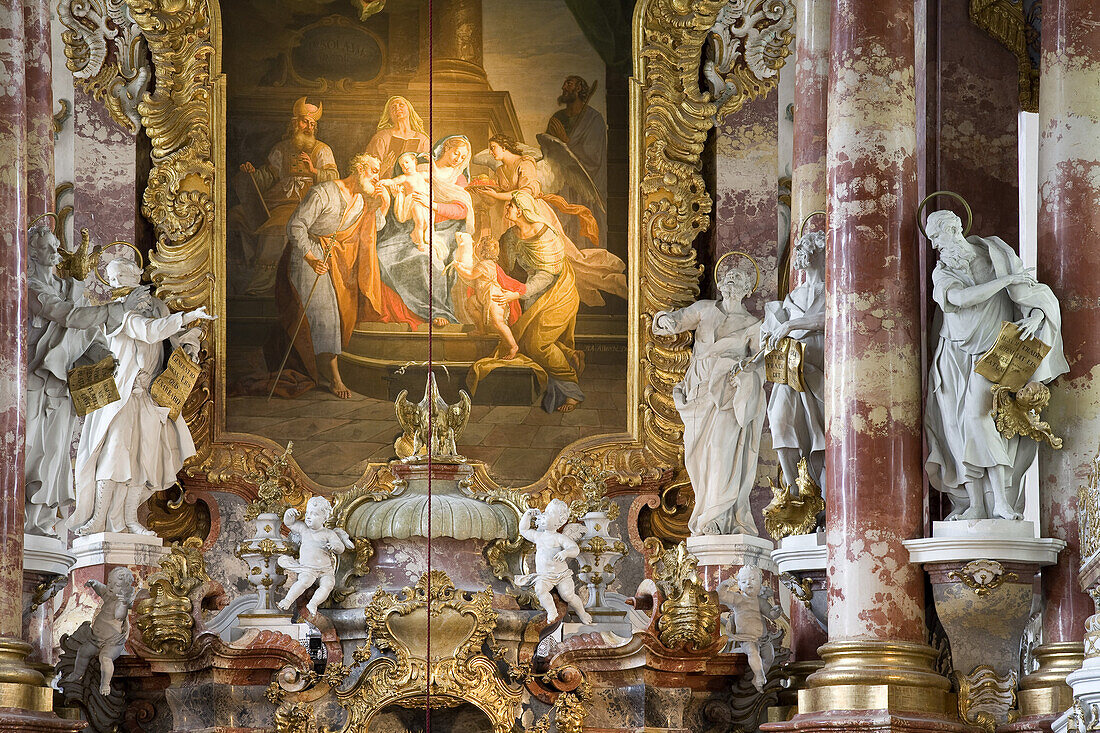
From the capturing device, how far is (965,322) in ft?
38.0

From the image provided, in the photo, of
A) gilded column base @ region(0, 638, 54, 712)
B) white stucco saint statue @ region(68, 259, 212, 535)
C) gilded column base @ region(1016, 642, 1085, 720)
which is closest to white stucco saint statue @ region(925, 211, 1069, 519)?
gilded column base @ region(1016, 642, 1085, 720)

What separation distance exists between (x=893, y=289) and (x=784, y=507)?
1697 mm

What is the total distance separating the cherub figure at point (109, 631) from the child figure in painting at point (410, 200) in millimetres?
4545

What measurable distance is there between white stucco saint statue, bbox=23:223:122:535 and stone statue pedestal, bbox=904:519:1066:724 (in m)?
5.49

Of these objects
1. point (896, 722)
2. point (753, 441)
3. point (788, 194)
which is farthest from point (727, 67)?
point (896, 722)

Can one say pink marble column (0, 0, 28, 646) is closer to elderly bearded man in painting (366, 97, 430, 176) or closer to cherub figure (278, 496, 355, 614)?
cherub figure (278, 496, 355, 614)

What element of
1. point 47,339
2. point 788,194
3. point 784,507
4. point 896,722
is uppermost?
point 788,194

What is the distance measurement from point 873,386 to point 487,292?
5.47 metres

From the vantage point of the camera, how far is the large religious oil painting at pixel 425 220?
16484 millimetres

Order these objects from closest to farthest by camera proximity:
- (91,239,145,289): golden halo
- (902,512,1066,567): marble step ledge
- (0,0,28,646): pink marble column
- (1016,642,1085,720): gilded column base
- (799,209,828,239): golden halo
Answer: (1016,642,1085,720): gilded column base, (902,512,1066,567): marble step ledge, (0,0,28,646): pink marble column, (799,209,828,239): golden halo, (91,239,145,289): golden halo

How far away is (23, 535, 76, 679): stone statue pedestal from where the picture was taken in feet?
42.1

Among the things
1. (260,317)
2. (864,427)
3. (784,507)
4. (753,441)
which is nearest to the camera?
(864,427)

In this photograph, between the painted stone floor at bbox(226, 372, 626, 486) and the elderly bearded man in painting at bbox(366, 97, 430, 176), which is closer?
the painted stone floor at bbox(226, 372, 626, 486)

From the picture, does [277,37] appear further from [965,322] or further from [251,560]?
[965,322]
